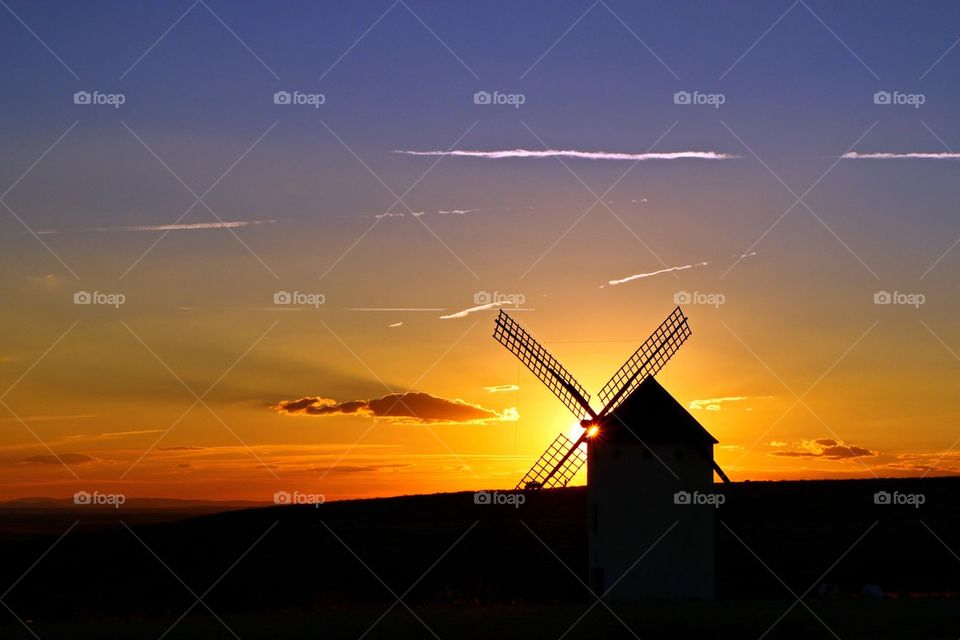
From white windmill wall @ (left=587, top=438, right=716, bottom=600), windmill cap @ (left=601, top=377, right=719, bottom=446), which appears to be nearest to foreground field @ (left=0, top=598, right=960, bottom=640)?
white windmill wall @ (left=587, top=438, right=716, bottom=600)

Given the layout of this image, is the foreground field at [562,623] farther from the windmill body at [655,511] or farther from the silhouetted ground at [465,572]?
the windmill body at [655,511]

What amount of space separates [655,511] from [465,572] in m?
13.4

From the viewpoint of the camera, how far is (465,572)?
50125mm

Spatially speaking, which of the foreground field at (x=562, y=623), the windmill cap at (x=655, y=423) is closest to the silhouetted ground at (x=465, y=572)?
the foreground field at (x=562, y=623)

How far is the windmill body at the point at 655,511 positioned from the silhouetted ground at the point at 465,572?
781 millimetres

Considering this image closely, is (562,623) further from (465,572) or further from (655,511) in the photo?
(465,572)

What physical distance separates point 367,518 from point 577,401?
112 feet

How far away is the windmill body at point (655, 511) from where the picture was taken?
39156mm

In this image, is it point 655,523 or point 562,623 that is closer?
point 562,623

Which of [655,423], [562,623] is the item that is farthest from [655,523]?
[562,623]

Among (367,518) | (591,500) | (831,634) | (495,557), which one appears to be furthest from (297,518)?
(831,634)

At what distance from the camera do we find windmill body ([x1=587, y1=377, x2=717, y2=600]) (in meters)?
39.2

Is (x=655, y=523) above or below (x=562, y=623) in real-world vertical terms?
above

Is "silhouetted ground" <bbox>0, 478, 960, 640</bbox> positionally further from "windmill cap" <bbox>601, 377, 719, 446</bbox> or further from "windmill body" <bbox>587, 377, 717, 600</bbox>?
"windmill cap" <bbox>601, 377, 719, 446</bbox>
